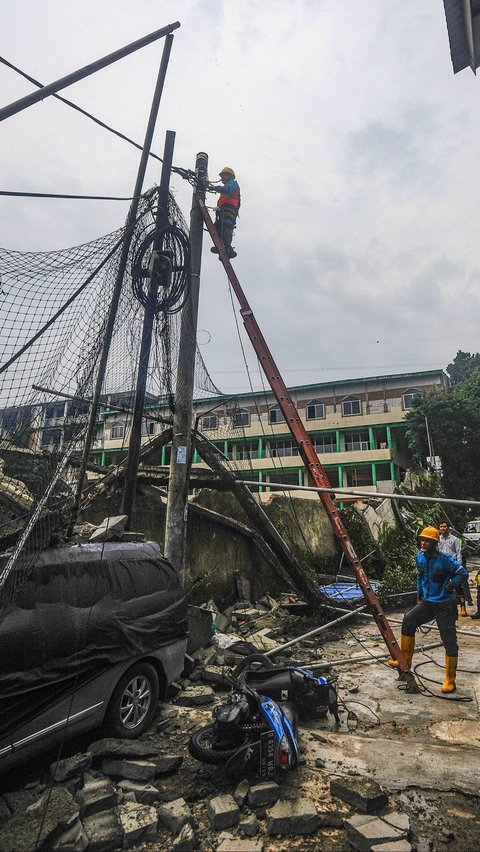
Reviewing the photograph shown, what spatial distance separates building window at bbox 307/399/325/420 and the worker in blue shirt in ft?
112

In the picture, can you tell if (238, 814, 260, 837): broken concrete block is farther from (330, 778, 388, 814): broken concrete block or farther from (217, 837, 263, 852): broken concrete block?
(330, 778, 388, 814): broken concrete block

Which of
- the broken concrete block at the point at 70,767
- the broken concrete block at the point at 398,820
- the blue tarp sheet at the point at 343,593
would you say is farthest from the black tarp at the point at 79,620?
the blue tarp sheet at the point at 343,593

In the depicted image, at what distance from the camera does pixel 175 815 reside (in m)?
3.32

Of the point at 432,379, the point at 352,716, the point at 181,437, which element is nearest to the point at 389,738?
the point at 352,716

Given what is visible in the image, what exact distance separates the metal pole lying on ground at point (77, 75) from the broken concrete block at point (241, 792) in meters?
5.05

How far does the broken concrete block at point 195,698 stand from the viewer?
218 inches

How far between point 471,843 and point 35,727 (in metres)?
3.17

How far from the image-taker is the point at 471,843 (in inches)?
124

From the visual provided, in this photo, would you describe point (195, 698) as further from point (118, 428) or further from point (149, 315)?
point (118, 428)

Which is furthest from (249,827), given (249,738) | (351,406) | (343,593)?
(351,406)

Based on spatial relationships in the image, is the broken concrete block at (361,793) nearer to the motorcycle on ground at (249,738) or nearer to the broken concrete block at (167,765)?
the motorcycle on ground at (249,738)

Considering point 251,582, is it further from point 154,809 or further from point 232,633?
point 154,809

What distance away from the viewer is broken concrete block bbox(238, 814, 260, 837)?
10.6 ft

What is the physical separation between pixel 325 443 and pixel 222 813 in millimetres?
37722
